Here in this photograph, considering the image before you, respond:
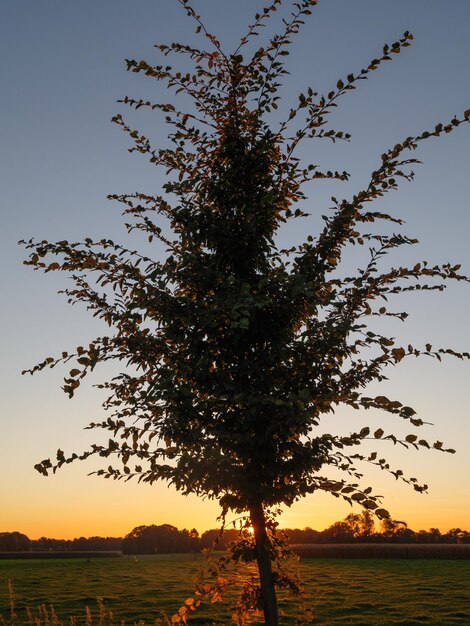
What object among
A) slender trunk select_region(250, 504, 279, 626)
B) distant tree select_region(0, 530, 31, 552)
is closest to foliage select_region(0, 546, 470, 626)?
slender trunk select_region(250, 504, 279, 626)

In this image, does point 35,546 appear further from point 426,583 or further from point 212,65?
point 212,65

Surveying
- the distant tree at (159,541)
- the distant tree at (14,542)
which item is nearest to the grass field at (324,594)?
the distant tree at (159,541)

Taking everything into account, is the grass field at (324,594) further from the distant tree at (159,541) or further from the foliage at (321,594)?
the distant tree at (159,541)

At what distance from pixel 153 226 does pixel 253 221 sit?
1584 mm

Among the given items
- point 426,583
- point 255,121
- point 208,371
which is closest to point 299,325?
point 208,371

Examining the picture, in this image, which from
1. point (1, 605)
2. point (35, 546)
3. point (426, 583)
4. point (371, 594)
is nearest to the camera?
point (1, 605)

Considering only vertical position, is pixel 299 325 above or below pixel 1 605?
above

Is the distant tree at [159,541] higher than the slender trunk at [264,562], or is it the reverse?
the slender trunk at [264,562]

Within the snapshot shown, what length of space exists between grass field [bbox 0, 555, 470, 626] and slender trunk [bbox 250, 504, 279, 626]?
948 centimetres

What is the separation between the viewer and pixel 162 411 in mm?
7703

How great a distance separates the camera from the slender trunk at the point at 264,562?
25.4 feet

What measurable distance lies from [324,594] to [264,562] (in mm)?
15249

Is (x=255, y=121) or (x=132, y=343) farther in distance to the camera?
(x=255, y=121)

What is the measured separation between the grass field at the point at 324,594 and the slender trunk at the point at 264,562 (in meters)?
9.48
